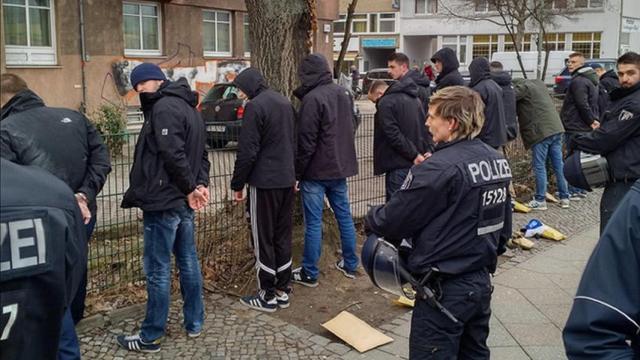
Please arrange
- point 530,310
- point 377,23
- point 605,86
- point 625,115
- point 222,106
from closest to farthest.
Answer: point 625,115 → point 530,310 → point 605,86 → point 222,106 → point 377,23

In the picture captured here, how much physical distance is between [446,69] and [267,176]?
3.52 m

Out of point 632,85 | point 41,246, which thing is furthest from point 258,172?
point 41,246

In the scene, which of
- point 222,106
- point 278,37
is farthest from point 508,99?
point 222,106

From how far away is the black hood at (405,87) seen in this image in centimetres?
643

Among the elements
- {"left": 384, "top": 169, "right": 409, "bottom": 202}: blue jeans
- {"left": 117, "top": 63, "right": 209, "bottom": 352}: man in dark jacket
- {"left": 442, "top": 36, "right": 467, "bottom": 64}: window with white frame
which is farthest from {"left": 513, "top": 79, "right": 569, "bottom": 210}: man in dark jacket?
{"left": 442, "top": 36, "right": 467, "bottom": 64}: window with white frame

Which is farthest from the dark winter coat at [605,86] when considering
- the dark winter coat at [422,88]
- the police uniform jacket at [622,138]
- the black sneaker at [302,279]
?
the black sneaker at [302,279]

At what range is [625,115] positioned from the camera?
5.04m

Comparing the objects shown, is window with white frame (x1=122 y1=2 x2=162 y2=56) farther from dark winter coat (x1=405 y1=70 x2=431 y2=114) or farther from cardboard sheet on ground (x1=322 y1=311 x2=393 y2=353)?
cardboard sheet on ground (x1=322 y1=311 x2=393 y2=353)

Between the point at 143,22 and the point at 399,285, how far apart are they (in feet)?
59.5

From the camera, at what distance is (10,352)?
1723 mm

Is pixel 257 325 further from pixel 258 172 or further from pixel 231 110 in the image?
pixel 231 110

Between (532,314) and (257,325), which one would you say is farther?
(532,314)

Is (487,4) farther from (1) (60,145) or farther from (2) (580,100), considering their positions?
(1) (60,145)

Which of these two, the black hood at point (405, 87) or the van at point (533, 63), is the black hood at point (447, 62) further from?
the van at point (533, 63)
